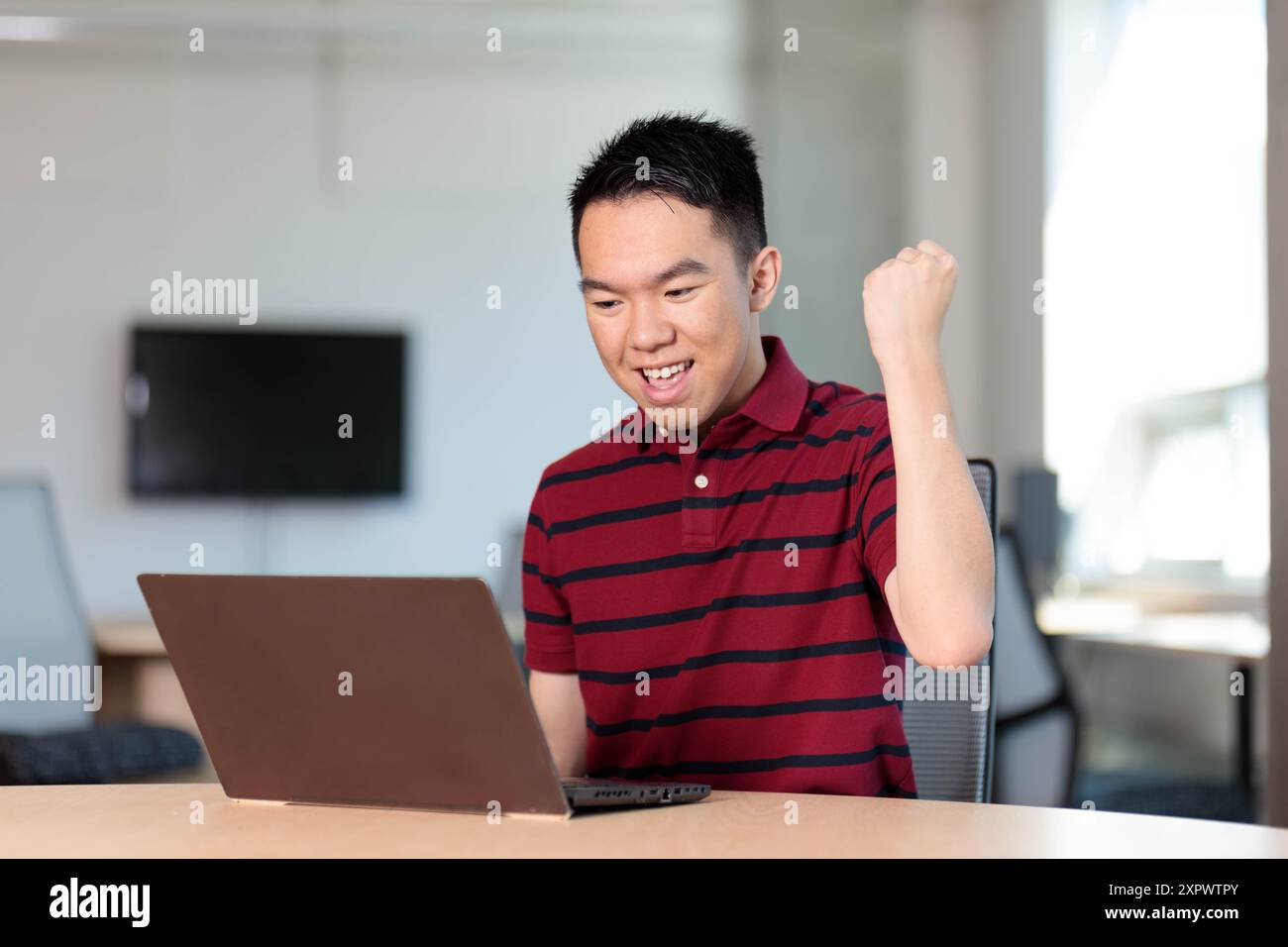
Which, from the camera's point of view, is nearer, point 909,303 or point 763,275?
point 909,303

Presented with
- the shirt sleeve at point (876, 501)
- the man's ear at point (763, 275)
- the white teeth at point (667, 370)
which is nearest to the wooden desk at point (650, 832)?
the shirt sleeve at point (876, 501)

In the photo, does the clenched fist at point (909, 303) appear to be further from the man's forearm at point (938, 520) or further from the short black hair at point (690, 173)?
the short black hair at point (690, 173)

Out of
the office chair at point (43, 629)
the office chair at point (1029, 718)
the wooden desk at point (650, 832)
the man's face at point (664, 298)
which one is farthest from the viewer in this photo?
the office chair at point (43, 629)

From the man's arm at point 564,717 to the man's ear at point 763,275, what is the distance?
0.47 metres

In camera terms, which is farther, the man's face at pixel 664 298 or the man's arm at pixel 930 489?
the man's face at pixel 664 298

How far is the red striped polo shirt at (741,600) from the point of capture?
4.33 ft

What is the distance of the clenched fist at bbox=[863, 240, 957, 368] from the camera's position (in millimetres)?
1082

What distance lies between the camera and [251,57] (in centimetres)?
543

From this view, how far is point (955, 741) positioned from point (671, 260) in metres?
0.61

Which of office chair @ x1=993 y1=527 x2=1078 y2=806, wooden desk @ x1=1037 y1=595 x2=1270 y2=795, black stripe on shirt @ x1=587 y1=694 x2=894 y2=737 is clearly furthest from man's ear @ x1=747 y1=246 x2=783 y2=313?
wooden desk @ x1=1037 y1=595 x2=1270 y2=795

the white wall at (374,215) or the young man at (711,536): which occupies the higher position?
the white wall at (374,215)

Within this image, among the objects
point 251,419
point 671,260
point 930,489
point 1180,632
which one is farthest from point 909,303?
point 251,419

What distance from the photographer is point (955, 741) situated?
147 centimetres

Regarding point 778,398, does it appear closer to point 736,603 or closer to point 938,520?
point 736,603
